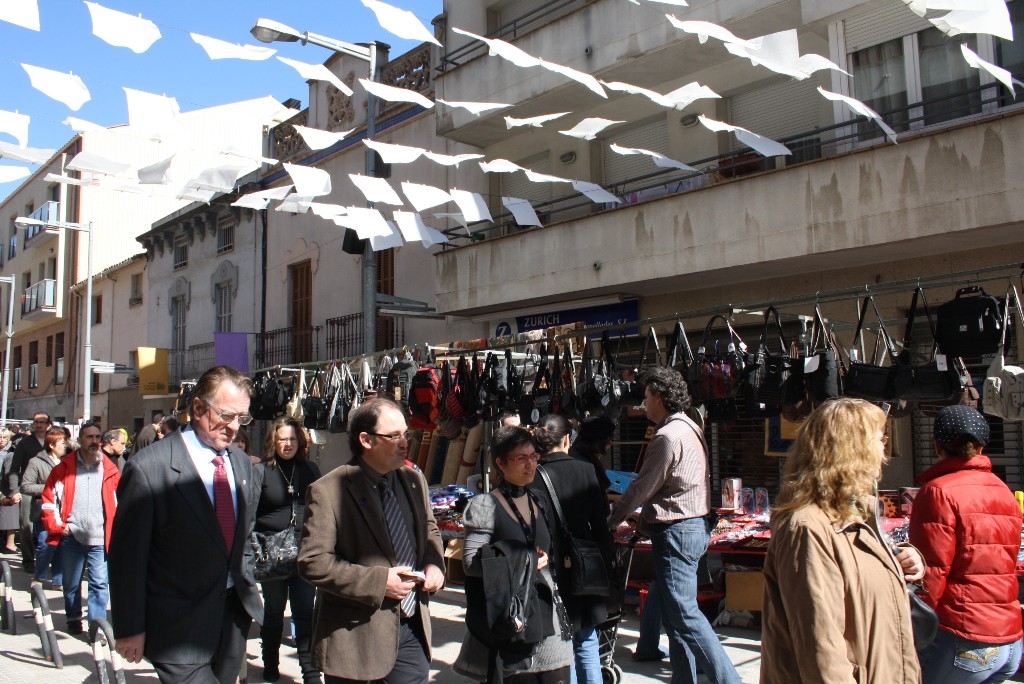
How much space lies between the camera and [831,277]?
10.5 m

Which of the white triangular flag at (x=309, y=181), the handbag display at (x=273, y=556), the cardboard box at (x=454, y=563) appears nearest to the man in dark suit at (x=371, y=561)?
the handbag display at (x=273, y=556)

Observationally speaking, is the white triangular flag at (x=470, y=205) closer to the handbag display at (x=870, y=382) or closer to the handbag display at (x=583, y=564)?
the handbag display at (x=870, y=382)

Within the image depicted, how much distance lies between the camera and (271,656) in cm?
599

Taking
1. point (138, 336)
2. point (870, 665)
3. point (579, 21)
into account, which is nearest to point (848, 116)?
point (579, 21)

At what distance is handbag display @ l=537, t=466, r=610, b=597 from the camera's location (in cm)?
441

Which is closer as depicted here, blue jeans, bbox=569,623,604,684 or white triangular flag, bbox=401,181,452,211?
blue jeans, bbox=569,623,604,684

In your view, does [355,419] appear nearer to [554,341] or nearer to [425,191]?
[554,341]

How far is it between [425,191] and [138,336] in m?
21.5

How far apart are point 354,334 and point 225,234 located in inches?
306

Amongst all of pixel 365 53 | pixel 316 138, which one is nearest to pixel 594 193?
pixel 316 138

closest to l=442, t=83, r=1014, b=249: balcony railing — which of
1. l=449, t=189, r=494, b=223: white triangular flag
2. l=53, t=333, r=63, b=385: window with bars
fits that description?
l=449, t=189, r=494, b=223: white triangular flag

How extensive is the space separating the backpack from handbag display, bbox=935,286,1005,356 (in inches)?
184

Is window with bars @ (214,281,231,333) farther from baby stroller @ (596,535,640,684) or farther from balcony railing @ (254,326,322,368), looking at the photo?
baby stroller @ (596,535,640,684)

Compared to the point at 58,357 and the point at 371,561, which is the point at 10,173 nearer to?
the point at 371,561
